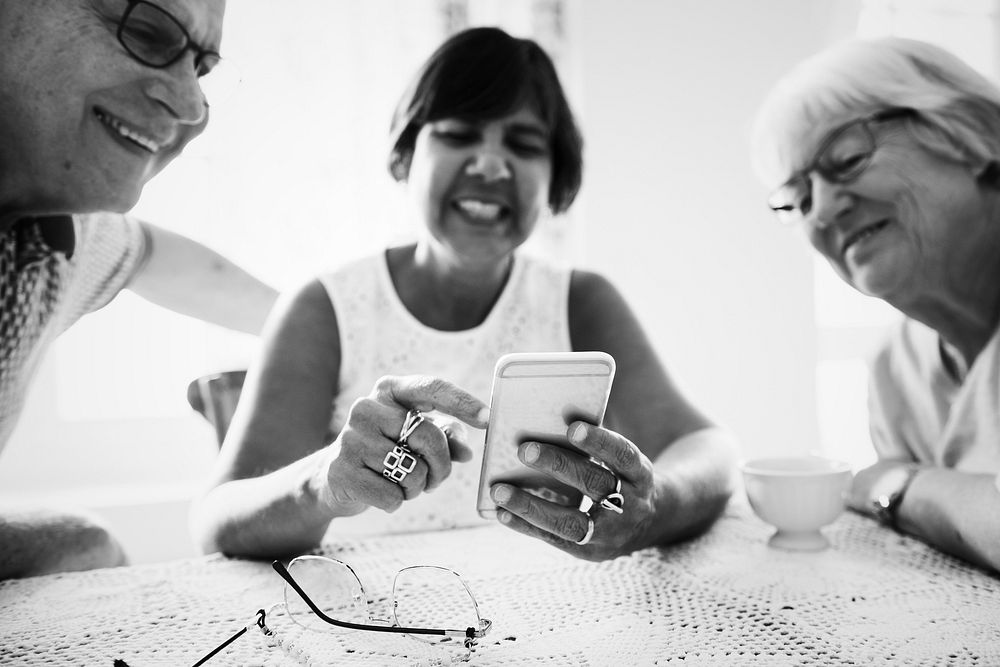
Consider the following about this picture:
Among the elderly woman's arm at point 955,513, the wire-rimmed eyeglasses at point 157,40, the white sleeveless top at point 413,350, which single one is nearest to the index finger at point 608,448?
the elderly woman's arm at point 955,513

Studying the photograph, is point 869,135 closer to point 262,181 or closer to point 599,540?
point 599,540

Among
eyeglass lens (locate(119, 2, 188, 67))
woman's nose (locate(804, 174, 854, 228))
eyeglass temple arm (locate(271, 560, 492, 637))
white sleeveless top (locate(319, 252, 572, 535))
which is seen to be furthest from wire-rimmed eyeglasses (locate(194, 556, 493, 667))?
woman's nose (locate(804, 174, 854, 228))

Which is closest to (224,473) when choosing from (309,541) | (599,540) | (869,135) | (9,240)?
(309,541)

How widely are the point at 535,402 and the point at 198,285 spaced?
861mm

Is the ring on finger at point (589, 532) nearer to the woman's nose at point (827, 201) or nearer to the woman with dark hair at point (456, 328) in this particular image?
the woman with dark hair at point (456, 328)

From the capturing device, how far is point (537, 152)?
1197mm

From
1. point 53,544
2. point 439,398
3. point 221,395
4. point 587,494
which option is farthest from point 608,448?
point 221,395

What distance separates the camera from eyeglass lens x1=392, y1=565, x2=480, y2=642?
0.61 metres

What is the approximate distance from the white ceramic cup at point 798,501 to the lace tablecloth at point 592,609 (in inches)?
0.9

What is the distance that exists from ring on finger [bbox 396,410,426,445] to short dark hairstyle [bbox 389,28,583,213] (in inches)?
24.7

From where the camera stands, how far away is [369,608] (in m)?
0.65

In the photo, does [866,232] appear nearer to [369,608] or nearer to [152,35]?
[369,608]

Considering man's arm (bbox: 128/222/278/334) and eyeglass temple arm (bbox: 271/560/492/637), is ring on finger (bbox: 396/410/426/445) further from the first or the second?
man's arm (bbox: 128/222/278/334)

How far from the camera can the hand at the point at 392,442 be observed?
0.64 meters
